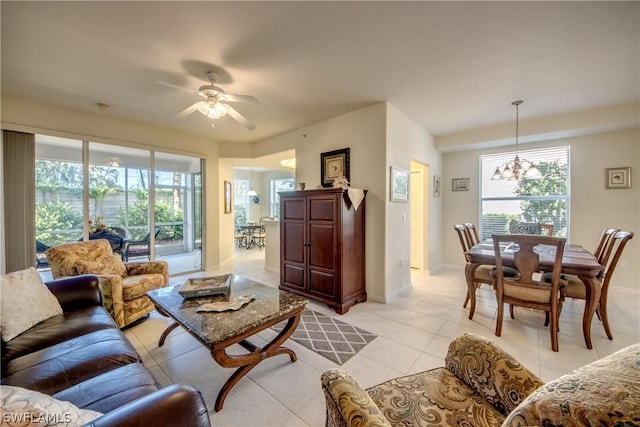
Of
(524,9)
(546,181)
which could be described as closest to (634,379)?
(524,9)

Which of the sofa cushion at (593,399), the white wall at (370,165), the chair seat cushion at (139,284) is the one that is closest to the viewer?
the sofa cushion at (593,399)

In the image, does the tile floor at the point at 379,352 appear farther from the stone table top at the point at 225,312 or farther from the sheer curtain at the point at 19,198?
the sheer curtain at the point at 19,198

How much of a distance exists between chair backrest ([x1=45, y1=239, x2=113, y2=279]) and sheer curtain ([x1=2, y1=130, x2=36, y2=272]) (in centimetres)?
87

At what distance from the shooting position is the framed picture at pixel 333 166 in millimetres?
3594

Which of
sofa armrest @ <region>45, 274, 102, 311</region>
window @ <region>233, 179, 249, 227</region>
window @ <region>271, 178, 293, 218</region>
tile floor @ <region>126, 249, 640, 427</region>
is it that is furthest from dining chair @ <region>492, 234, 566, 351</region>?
window @ <region>233, 179, 249, 227</region>

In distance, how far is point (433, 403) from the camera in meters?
1.05

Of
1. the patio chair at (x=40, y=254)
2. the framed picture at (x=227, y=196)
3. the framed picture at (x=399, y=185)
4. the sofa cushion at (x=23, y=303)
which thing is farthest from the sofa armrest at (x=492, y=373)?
the framed picture at (x=227, y=196)

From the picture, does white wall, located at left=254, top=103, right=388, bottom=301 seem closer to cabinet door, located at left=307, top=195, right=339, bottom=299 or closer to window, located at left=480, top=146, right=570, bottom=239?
cabinet door, located at left=307, top=195, right=339, bottom=299

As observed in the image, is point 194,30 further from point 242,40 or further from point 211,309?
point 211,309

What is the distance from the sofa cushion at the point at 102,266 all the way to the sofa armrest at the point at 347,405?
289 cm

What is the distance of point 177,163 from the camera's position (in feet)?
15.2

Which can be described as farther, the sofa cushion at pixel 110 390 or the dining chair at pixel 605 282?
the dining chair at pixel 605 282

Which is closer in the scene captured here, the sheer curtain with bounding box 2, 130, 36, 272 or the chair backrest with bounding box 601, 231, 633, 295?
the chair backrest with bounding box 601, 231, 633, 295

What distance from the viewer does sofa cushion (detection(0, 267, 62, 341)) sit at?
1552 mm
